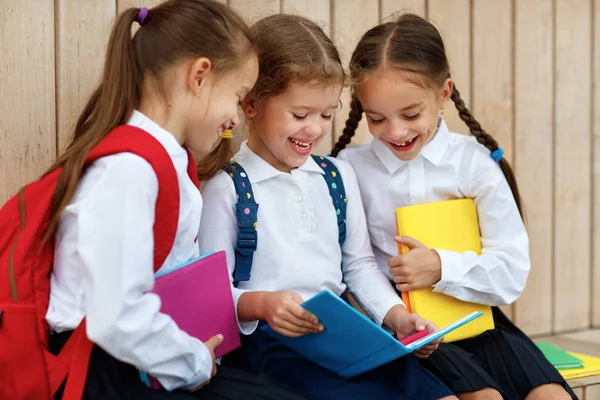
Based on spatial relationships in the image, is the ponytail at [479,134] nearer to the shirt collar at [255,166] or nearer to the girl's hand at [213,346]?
the shirt collar at [255,166]

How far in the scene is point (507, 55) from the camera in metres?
2.30

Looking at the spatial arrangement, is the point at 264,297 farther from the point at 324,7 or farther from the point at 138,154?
the point at 324,7

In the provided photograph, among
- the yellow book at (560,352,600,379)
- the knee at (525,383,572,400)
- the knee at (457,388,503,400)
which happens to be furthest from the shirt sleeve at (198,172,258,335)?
the yellow book at (560,352,600,379)

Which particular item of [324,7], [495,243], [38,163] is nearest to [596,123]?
[495,243]

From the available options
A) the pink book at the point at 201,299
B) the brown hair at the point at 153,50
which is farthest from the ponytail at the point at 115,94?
the pink book at the point at 201,299

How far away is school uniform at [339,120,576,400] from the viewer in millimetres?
1811

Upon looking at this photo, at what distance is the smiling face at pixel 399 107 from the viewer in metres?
1.75

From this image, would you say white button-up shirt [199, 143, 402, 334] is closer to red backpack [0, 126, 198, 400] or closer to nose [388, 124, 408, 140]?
nose [388, 124, 408, 140]

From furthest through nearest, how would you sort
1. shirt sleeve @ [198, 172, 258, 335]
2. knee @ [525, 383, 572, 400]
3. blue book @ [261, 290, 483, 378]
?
knee @ [525, 383, 572, 400] → shirt sleeve @ [198, 172, 258, 335] → blue book @ [261, 290, 483, 378]

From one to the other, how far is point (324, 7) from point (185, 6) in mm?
688

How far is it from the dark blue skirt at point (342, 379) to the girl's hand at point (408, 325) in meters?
0.03

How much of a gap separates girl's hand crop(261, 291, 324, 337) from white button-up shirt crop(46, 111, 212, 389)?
0.50 feet

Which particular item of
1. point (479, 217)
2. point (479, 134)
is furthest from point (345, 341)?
point (479, 134)

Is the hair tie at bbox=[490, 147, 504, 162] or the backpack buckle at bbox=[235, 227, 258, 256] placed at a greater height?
the hair tie at bbox=[490, 147, 504, 162]
